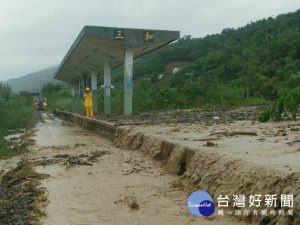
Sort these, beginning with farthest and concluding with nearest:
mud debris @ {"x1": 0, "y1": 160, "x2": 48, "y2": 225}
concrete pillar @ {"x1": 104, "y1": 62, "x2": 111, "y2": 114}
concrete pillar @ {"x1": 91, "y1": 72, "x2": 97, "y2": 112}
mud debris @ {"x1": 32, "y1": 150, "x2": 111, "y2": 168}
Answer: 1. concrete pillar @ {"x1": 91, "y1": 72, "x2": 97, "y2": 112}
2. concrete pillar @ {"x1": 104, "y1": 62, "x2": 111, "y2": 114}
3. mud debris @ {"x1": 32, "y1": 150, "x2": 111, "y2": 168}
4. mud debris @ {"x1": 0, "y1": 160, "x2": 48, "y2": 225}

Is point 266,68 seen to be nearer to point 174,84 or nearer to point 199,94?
point 174,84

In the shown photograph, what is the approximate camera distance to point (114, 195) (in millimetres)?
4879

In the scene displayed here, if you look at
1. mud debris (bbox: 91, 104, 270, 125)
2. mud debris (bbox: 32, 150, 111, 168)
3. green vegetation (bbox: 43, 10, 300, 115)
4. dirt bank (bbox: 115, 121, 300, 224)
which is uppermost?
green vegetation (bbox: 43, 10, 300, 115)

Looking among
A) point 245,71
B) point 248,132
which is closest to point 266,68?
point 245,71

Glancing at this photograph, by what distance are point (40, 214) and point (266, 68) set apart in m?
35.4

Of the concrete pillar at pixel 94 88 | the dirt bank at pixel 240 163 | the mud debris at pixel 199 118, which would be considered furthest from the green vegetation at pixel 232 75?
the dirt bank at pixel 240 163

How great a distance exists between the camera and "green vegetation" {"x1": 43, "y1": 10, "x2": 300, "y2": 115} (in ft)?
68.5

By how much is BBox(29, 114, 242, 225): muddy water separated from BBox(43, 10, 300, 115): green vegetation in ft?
16.7

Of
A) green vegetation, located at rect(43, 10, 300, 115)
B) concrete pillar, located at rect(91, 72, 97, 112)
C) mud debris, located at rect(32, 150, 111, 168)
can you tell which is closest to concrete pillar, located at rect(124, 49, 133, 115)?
green vegetation, located at rect(43, 10, 300, 115)

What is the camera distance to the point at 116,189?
5207 mm

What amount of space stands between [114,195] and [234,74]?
40920 millimetres

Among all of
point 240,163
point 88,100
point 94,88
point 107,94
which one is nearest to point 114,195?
point 240,163

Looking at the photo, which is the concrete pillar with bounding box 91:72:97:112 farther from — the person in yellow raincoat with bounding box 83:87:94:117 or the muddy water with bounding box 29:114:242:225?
the muddy water with bounding box 29:114:242:225

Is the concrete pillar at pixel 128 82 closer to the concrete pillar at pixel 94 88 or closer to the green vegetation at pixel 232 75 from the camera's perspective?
the green vegetation at pixel 232 75
